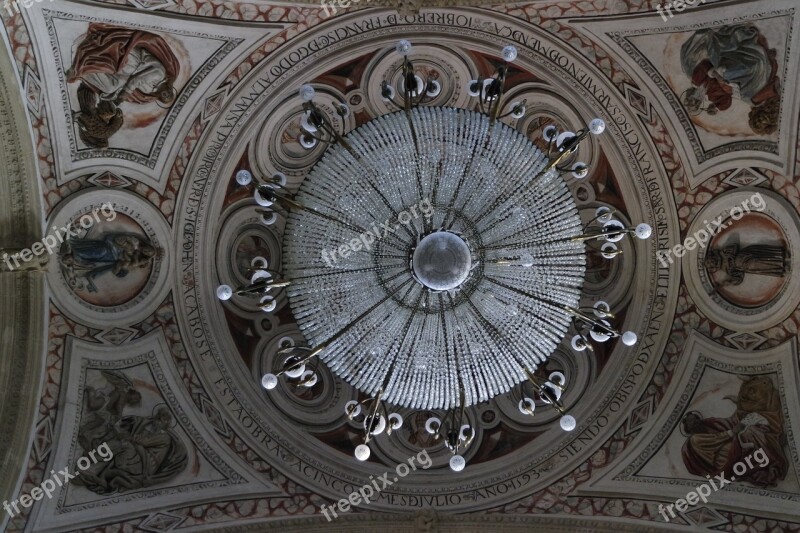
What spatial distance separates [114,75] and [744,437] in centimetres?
687

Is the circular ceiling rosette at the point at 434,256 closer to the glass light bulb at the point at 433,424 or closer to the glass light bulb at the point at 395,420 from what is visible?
the glass light bulb at the point at 395,420

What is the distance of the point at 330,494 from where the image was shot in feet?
29.3

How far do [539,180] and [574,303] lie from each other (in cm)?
98

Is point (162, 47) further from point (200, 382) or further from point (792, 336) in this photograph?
point (792, 336)

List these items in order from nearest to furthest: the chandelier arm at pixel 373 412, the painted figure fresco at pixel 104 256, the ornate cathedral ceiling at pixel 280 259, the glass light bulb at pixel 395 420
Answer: the chandelier arm at pixel 373 412 → the glass light bulb at pixel 395 420 → the ornate cathedral ceiling at pixel 280 259 → the painted figure fresco at pixel 104 256

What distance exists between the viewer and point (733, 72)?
26.8ft

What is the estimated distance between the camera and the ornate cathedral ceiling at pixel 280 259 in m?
8.12

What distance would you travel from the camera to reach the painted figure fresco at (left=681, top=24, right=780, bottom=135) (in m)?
8.02

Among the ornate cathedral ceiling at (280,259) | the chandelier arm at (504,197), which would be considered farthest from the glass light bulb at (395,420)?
the ornate cathedral ceiling at (280,259)

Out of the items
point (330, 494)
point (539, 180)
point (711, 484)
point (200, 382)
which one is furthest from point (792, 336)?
point (200, 382)

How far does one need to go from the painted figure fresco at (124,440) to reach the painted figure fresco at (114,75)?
242 centimetres

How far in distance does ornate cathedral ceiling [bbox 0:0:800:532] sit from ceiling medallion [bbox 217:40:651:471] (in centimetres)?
197

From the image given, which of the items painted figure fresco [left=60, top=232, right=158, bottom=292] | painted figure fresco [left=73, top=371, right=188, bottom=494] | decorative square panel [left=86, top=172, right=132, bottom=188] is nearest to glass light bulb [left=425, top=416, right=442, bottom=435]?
painted figure fresco [left=73, top=371, right=188, bottom=494]

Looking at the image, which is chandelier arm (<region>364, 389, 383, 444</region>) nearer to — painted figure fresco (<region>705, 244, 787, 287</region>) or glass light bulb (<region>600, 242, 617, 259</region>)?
glass light bulb (<region>600, 242, 617, 259</region>)
